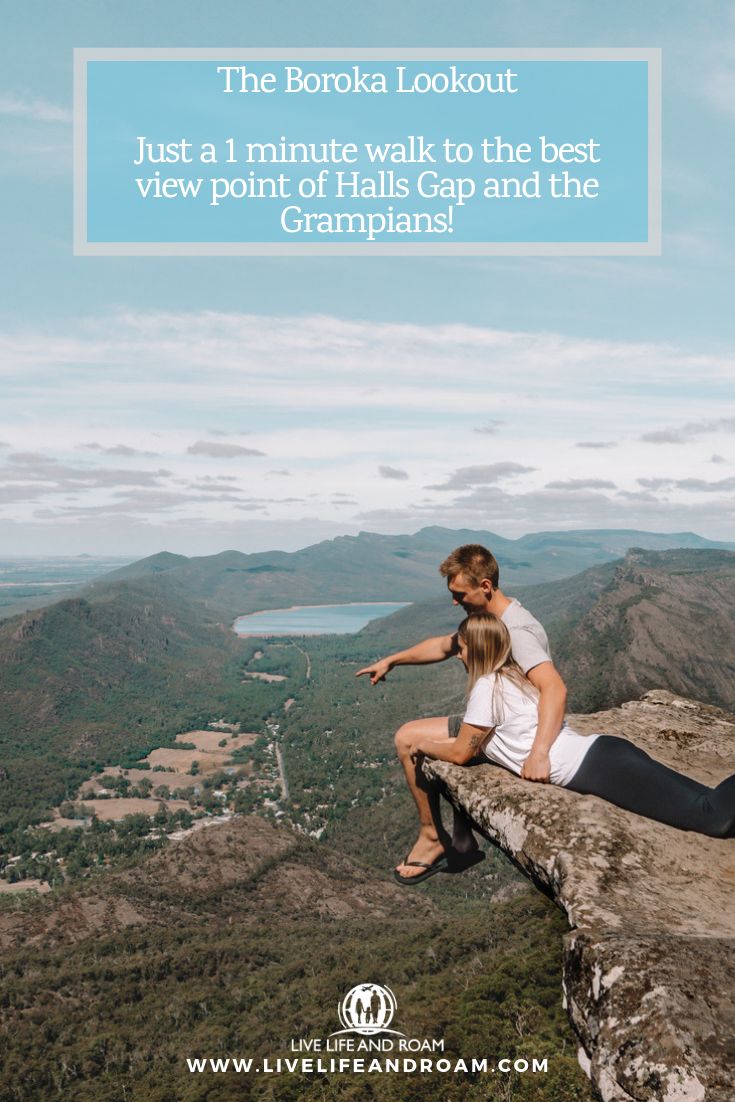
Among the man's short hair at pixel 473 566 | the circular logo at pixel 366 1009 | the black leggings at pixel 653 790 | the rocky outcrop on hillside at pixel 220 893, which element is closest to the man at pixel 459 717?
the man's short hair at pixel 473 566

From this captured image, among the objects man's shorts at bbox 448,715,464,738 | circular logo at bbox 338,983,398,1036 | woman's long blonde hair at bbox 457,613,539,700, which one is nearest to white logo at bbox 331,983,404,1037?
circular logo at bbox 338,983,398,1036

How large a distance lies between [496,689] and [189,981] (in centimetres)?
9160

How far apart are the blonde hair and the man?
0.37 ft

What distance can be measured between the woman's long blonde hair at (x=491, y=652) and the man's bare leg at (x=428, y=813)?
55.9 inches

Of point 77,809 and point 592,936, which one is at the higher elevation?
point 592,936

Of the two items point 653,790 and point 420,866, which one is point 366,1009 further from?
point 653,790

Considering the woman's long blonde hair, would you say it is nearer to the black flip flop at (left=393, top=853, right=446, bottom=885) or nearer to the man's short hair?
the man's short hair

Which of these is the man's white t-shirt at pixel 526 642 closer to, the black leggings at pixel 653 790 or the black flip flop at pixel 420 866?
the black leggings at pixel 653 790

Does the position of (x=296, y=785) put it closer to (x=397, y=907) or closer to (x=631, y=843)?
(x=397, y=907)

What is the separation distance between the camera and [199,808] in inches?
7092

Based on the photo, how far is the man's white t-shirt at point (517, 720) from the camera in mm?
7270

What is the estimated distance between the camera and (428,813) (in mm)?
8469

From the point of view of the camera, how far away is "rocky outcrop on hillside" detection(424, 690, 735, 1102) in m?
4.34

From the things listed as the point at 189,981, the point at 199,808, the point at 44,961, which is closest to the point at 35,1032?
the point at 44,961
